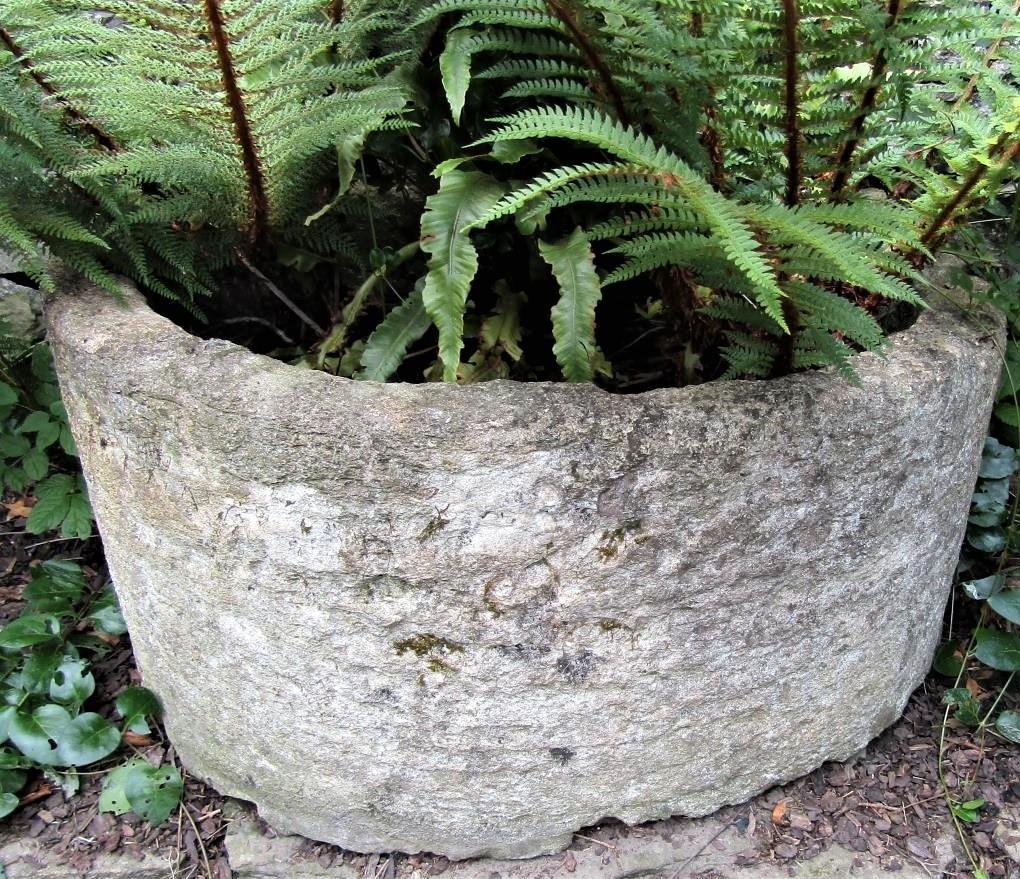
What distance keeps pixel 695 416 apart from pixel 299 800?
1082mm

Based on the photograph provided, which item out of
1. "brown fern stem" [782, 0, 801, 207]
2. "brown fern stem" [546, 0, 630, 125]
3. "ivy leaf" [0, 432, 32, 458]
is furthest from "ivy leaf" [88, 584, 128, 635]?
"brown fern stem" [782, 0, 801, 207]

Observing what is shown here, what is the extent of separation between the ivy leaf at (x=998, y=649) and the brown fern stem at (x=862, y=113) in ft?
3.62

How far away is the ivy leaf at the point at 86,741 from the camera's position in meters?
2.09

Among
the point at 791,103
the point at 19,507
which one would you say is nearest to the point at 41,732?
the point at 19,507

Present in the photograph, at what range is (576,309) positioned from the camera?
65.2 inches

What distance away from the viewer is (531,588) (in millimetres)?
1541

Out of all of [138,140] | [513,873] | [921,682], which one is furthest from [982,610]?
[138,140]

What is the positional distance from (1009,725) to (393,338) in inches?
62.8

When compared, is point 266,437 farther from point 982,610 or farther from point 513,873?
point 982,610

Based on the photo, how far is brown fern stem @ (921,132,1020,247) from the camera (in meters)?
1.62

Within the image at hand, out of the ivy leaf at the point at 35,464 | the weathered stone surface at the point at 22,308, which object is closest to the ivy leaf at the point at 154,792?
the ivy leaf at the point at 35,464

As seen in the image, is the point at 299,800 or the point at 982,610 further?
the point at 982,610

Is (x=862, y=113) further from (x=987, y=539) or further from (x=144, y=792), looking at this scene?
(x=144, y=792)

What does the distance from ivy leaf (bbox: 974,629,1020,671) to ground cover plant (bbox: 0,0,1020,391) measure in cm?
79
